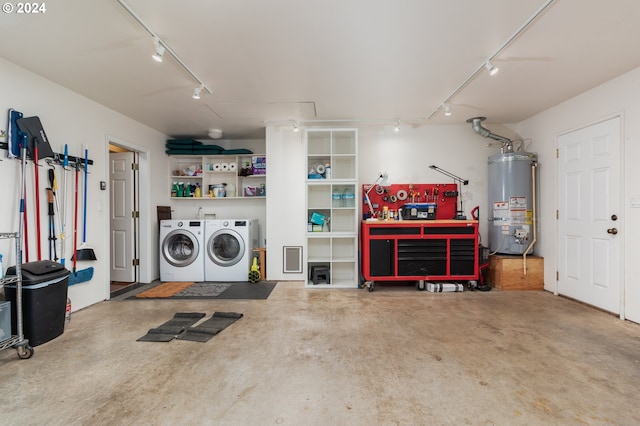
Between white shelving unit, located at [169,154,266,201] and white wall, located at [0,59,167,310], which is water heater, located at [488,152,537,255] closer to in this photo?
white shelving unit, located at [169,154,266,201]

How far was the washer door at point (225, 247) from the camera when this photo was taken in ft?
14.5

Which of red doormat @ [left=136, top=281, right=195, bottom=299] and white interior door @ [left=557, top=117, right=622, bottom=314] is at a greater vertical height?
white interior door @ [left=557, top=117, right=622, bottom=314]

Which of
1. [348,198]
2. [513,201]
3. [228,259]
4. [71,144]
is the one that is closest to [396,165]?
[348,198]

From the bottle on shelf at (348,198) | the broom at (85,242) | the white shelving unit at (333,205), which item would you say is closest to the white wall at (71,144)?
the broom at (85,242)

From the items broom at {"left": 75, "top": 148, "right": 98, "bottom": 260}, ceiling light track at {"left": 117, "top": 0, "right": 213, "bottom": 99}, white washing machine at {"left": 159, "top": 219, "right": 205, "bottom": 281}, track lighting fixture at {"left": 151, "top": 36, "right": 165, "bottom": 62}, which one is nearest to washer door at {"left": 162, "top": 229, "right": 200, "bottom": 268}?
white washing machine at {"left": 159, "top": 219, "right": 205, "bottom": 281}

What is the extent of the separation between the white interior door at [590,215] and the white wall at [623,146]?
0.28 feet

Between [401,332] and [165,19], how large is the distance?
10.8 feet

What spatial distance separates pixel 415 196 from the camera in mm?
4465

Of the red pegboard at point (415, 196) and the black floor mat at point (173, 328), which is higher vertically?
the red pegboard at point (415, 196)

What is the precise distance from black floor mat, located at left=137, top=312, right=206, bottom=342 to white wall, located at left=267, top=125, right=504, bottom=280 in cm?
164

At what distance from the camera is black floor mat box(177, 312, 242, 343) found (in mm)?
2479

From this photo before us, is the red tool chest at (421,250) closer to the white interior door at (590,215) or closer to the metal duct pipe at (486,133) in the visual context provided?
the white interior door at (590,215)

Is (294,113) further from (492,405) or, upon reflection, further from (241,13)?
(492,405)

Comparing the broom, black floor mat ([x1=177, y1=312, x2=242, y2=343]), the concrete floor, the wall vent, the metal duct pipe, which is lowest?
the concrete floor
